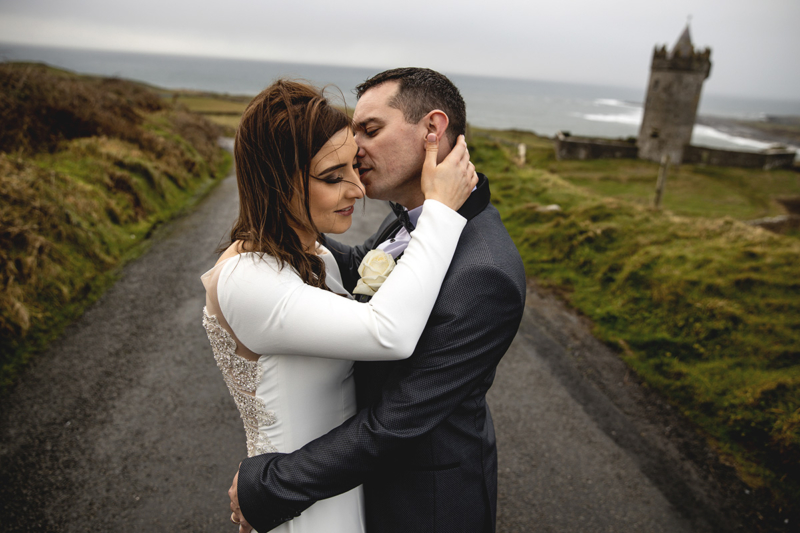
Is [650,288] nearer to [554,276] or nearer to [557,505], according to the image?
[554,276]

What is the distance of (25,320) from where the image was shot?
5.74 m

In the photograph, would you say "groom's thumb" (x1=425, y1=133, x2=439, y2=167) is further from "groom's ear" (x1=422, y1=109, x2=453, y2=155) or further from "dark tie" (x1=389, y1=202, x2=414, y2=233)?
"dark tie" (x1=389, y1=202, x2=414, y2=233)

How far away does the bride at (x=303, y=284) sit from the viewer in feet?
5.36

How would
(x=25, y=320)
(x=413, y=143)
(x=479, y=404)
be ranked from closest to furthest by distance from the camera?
(x=479, y=404), (x=413, y=143), (x=25, y=320)

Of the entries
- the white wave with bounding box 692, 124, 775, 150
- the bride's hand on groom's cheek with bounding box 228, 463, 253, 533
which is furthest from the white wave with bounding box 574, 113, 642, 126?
the bride's hand on groom's cheek with bounding box 228, 463, 253, 533

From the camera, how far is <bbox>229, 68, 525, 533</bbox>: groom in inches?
65.7

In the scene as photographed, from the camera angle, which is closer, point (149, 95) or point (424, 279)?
point (424, 279)

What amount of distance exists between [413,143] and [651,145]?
44529mm

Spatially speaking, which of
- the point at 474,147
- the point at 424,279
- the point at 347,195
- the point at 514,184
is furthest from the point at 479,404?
the point at 474,147

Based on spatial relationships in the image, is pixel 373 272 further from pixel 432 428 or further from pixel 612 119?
pixel 612 119

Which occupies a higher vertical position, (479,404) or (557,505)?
(479,404)

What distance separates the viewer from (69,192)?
9.03 metres

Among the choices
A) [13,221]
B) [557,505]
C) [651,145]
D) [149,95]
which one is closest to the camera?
[557,505]

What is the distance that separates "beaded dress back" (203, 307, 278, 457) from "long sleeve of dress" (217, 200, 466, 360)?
0.91 ft
